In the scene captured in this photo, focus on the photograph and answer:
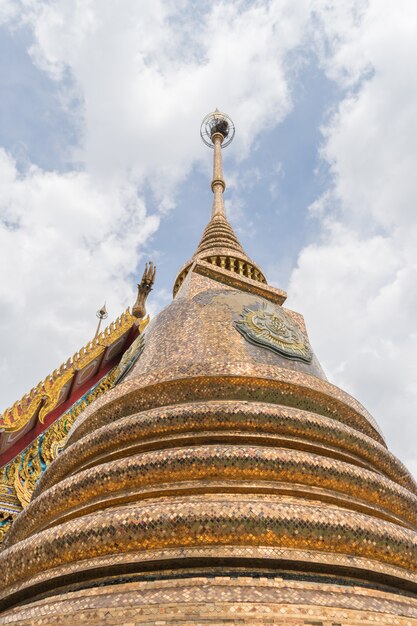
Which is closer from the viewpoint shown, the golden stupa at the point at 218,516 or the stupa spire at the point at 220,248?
the golden stupa at the point at 218,516

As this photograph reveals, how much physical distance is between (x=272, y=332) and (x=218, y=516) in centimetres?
266

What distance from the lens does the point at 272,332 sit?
191 inches

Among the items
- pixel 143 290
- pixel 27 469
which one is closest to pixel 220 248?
pixel 143 290

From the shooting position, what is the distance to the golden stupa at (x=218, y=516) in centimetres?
211

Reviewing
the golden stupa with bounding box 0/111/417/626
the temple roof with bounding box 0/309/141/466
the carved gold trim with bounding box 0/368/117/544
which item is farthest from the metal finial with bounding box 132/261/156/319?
the golden stupa with bounding box 0/111/417/626

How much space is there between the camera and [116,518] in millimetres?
2400

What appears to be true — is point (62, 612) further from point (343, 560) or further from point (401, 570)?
point (401, 570)

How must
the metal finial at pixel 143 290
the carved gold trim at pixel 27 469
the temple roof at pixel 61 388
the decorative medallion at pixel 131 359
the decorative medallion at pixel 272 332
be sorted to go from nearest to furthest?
1. the decorative medallion at pixel 272 332
2. the decorative medallion at pixel 131 359
3. the carved gold trim at pixel 27 469
4. the temple roof at pixel 61 388
5. the metal finial at pixel 143 290

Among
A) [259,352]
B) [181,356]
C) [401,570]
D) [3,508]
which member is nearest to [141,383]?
[181,356]

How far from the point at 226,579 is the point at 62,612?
2.18 ft

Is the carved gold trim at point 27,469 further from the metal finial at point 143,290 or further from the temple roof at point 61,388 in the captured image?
the metal finial at point 143,290

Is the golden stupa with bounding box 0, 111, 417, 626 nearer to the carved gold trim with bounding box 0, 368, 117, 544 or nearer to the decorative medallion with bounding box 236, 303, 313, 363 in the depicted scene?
the decorative medallion with bounding box 236, 303, 313, 363

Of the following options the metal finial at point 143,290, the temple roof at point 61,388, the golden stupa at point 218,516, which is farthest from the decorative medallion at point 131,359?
the metal finial at point 143,290

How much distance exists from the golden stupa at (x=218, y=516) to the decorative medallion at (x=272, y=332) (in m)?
0.72
